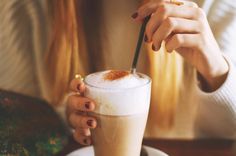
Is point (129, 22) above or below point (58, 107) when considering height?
above

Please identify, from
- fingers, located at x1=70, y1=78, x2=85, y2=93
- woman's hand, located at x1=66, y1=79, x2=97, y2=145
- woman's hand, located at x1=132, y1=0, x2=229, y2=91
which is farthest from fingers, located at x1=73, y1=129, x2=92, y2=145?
woman's hand, located at x1=132, y1=0, x2=229, y2=91

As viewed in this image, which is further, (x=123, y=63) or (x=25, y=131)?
(x=123, y=63)

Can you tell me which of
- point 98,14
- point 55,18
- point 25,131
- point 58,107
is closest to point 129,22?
point 98,14

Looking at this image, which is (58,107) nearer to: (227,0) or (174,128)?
(174,128)

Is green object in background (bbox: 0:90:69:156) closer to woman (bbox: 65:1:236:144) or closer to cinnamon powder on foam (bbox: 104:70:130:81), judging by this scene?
woman (bbox: 65:1:236:144)

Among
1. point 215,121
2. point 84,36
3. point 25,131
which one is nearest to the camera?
point 25,131

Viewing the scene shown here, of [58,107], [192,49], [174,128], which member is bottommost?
[174,128]

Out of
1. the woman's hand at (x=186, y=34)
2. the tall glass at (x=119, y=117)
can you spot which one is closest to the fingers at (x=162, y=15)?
the woman's hand at (x=186, y=34)

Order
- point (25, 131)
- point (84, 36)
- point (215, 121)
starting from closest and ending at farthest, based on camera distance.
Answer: point (25, 131)
point (215, 121)
point (84, 36)
